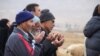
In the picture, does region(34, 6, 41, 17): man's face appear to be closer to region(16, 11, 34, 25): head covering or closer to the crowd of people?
the crowd of people

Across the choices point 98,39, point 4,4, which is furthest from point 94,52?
point 4,4

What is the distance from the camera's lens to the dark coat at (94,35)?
4617 mm

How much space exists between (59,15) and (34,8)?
21.7ft

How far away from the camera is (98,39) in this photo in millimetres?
4602

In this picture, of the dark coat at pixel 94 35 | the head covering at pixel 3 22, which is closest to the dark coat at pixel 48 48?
the dark coat at pixel 94 35

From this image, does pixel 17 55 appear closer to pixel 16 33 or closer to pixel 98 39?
pixel 16 33

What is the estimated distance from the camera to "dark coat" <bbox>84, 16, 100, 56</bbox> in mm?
4617

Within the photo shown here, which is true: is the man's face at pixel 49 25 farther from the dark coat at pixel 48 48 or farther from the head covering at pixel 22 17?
the head covering at pixel 22 17

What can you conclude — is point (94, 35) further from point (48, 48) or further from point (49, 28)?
point (48, 48)

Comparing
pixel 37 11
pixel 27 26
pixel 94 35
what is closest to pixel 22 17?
pixel 27 26

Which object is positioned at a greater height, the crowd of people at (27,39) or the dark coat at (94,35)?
the crowd of people at (27,39)

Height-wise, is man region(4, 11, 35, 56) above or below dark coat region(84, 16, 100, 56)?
above

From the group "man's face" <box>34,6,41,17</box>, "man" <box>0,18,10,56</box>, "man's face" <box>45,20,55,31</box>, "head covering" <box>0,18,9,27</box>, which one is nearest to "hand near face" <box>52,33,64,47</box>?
"man's face" <box>45,20,55,31</box>

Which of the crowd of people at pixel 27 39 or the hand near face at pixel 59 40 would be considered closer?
the crowd of people at pixel 27 39
